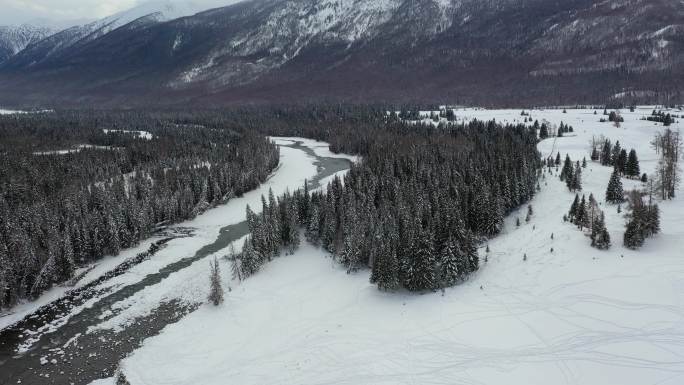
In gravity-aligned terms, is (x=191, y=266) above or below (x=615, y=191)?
below

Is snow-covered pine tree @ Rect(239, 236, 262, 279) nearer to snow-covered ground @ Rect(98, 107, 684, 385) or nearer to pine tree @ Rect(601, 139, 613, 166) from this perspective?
snow-covered ground @ Rect(98, 107, 684, 385)

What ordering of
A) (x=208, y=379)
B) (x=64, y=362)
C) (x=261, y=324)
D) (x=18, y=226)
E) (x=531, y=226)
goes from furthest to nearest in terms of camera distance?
(x=18, y=226) < (x=531, y=226) < (x=261, y=324) < (x=64, y=362) < (x=208, y=379)

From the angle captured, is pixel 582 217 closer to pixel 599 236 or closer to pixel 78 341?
pixel 599 236

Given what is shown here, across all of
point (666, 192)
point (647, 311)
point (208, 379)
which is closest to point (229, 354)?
point (208, 379)

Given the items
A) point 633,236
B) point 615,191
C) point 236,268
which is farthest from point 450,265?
point 615,191

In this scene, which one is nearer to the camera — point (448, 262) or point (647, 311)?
point (647, 311)

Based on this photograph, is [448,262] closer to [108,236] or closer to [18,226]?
[108,236]
